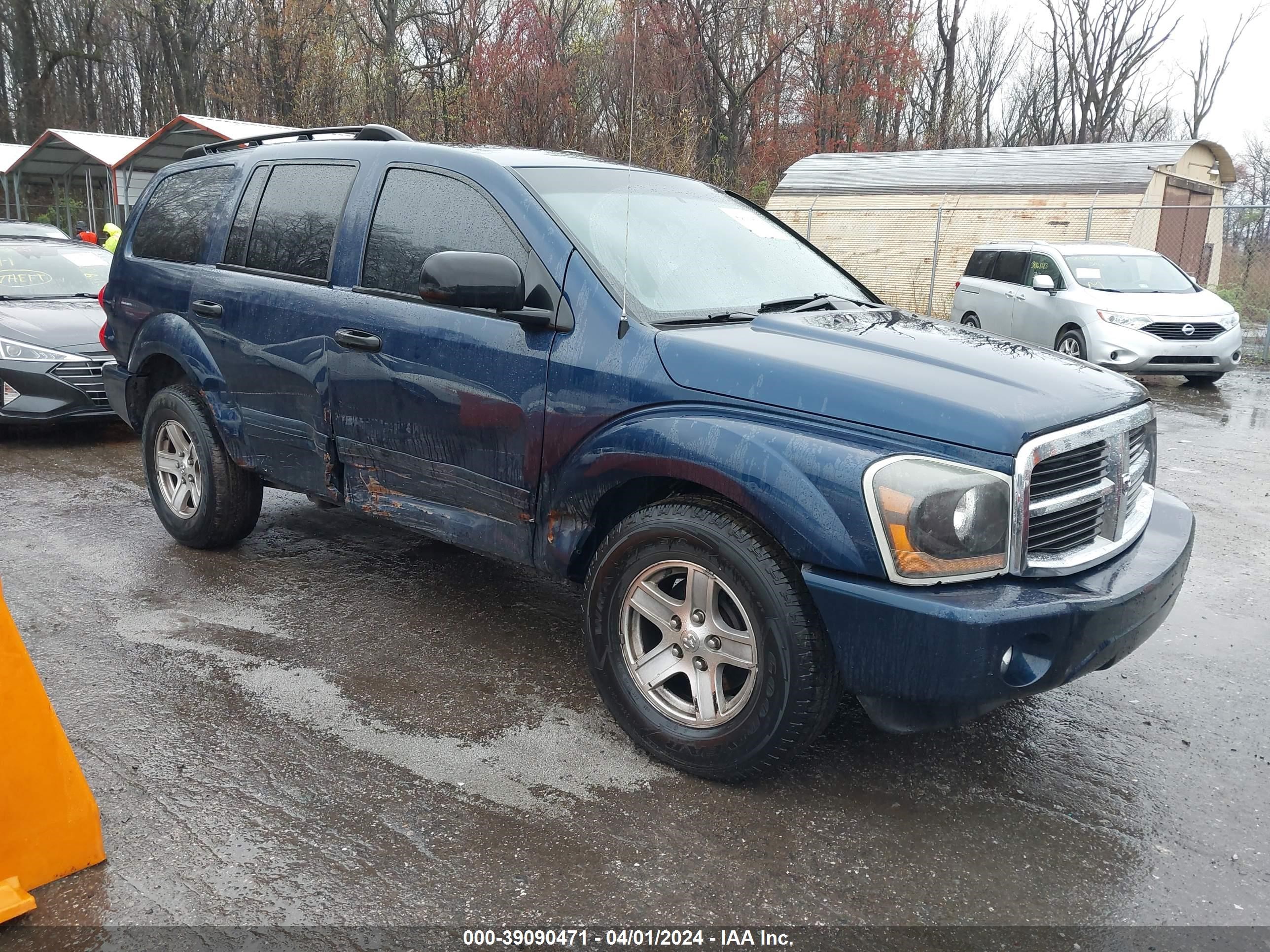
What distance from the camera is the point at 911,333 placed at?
3.46 m

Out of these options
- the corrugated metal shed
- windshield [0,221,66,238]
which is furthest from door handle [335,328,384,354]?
the corrugated metal shed

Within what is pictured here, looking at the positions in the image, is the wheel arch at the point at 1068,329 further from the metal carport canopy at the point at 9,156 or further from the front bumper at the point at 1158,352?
the metal carport canopy at the point at 9,156

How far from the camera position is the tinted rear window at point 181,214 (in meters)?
4.92

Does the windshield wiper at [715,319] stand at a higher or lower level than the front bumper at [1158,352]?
higher

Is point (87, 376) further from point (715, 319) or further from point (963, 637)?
point (963, 637)

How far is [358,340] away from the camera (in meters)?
3.97

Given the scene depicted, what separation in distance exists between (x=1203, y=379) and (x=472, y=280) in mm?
13010

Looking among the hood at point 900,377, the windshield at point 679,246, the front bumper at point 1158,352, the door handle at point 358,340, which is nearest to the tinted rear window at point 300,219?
the door handle at point 358,340

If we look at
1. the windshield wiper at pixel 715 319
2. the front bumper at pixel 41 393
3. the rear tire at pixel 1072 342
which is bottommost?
the front bumper at pixel 41 393

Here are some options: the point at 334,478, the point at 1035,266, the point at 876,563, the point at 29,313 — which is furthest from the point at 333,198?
the point at 1035,266

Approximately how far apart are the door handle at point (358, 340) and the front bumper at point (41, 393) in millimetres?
4554

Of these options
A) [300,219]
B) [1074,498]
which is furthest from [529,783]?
[300,219]

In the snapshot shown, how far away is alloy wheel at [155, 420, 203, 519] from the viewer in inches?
199

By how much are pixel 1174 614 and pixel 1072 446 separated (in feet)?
7.86
